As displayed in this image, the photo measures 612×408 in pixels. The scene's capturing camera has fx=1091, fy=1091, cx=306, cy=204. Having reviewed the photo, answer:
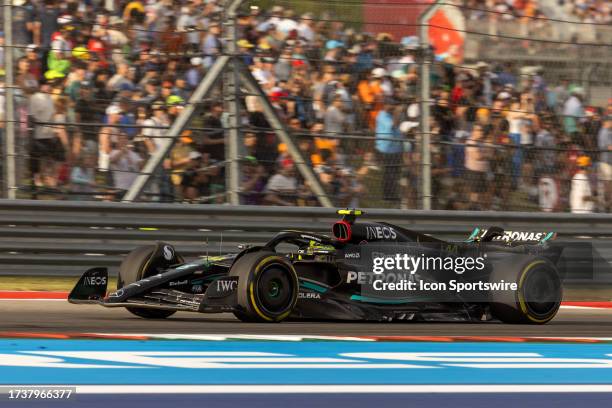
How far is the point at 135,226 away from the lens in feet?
35.9

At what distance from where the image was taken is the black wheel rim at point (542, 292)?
28.2 feet

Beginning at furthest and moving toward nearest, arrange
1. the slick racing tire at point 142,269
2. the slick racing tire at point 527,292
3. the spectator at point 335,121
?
the spectator at point 335,121
the slick racing tire at point 527,292
the slick racing tire at point 142,269

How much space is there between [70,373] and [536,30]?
25.9ft

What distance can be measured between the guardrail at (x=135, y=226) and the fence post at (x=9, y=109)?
21 centimetres

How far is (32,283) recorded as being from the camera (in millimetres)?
10797

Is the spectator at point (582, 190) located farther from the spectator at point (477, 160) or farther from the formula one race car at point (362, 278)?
the formula one race car at point (362, 278)

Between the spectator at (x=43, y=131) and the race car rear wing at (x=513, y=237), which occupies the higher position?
the spectator at (x=43, y=131)

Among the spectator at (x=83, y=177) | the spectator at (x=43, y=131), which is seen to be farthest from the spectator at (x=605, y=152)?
the spectator at (x=43, y=131)

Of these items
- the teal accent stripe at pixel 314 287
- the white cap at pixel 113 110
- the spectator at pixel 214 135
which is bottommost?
the teal accent stripe at pixel 314 287

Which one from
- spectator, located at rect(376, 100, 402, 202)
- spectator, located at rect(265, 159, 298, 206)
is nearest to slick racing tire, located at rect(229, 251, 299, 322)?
spectator, located at rect(265, 159, 298, 206)

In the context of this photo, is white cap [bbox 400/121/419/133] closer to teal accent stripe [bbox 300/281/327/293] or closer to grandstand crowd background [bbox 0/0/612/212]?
grandstand crowd background [bbox 0/0/612/212]

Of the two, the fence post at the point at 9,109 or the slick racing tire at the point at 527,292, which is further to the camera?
the fence post at the point at 9,109

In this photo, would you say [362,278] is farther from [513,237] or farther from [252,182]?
[252,182]

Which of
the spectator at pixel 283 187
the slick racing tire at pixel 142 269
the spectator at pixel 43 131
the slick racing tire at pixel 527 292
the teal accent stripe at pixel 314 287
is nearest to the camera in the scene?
the teal accent stripe at pixel 314 287
